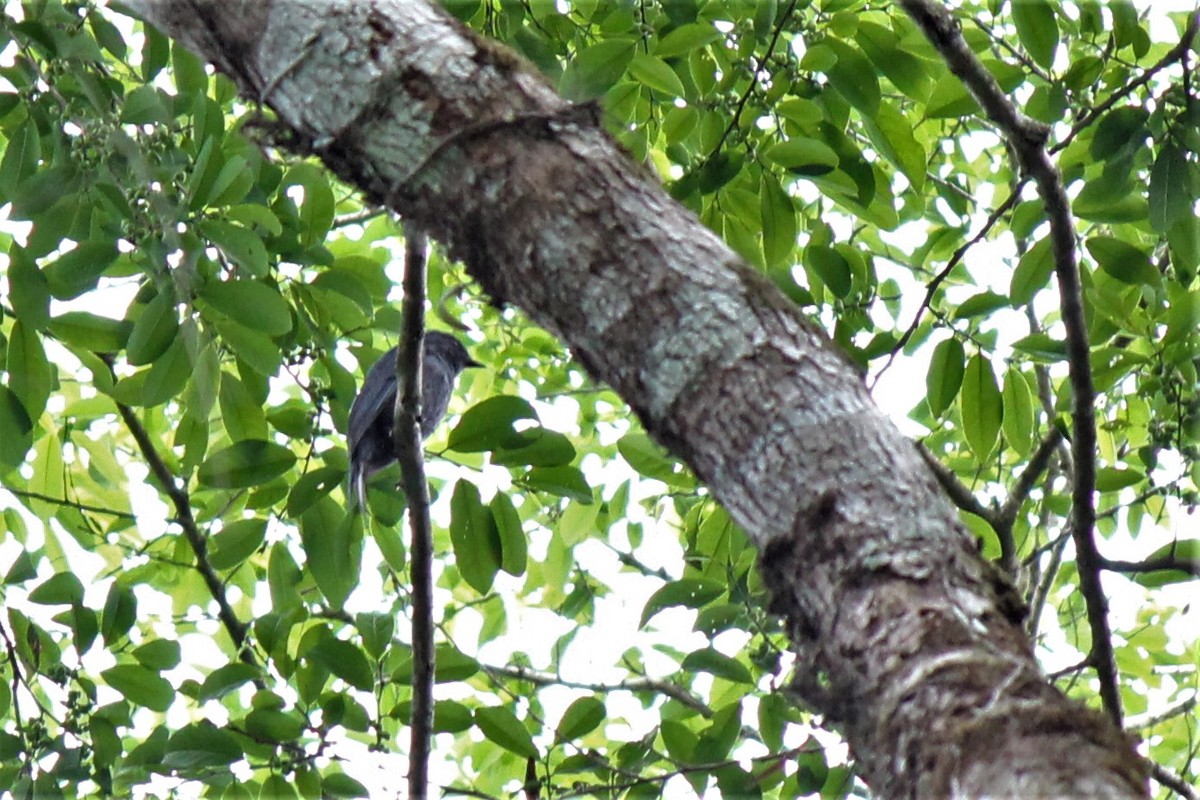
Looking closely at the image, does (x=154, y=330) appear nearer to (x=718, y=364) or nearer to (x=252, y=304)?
(x=252, y=304)

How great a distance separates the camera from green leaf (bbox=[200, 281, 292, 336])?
262 centimetres

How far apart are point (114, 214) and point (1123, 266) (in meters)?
2.28

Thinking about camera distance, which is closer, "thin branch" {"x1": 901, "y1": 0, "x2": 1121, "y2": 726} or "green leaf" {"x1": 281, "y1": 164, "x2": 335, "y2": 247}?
"thin branch" {"x1": 901, "y1": 0, "x2": 1121, "y2": 726}

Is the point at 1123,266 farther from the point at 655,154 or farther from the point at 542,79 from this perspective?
the point at 655,154

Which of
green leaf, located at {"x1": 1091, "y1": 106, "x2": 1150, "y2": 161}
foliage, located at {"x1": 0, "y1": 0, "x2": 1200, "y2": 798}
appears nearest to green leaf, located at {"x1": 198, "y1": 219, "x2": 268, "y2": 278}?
foliage, located at {"x1": 0, "y1": 0, "x2": 1200, "y2": 798}

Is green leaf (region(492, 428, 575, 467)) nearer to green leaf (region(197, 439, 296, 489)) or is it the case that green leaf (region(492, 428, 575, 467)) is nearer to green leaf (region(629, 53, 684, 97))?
green leaf (region(197, 439, 296, 489))

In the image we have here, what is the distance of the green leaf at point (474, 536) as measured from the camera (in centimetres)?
303

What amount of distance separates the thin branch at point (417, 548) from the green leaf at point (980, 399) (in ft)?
4.22

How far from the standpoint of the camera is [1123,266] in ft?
9.37

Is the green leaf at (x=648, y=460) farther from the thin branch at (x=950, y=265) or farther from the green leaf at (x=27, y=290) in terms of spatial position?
the green leaf at (x=27, y=290)

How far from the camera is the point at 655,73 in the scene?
284 centimetres

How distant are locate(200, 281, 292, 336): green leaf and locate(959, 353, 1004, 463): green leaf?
1.57 meters

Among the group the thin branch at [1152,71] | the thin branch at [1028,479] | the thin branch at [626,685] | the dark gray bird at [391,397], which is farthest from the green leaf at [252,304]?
the dark gray bird at [391,397]

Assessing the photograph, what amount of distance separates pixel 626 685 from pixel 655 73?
1.80 m
